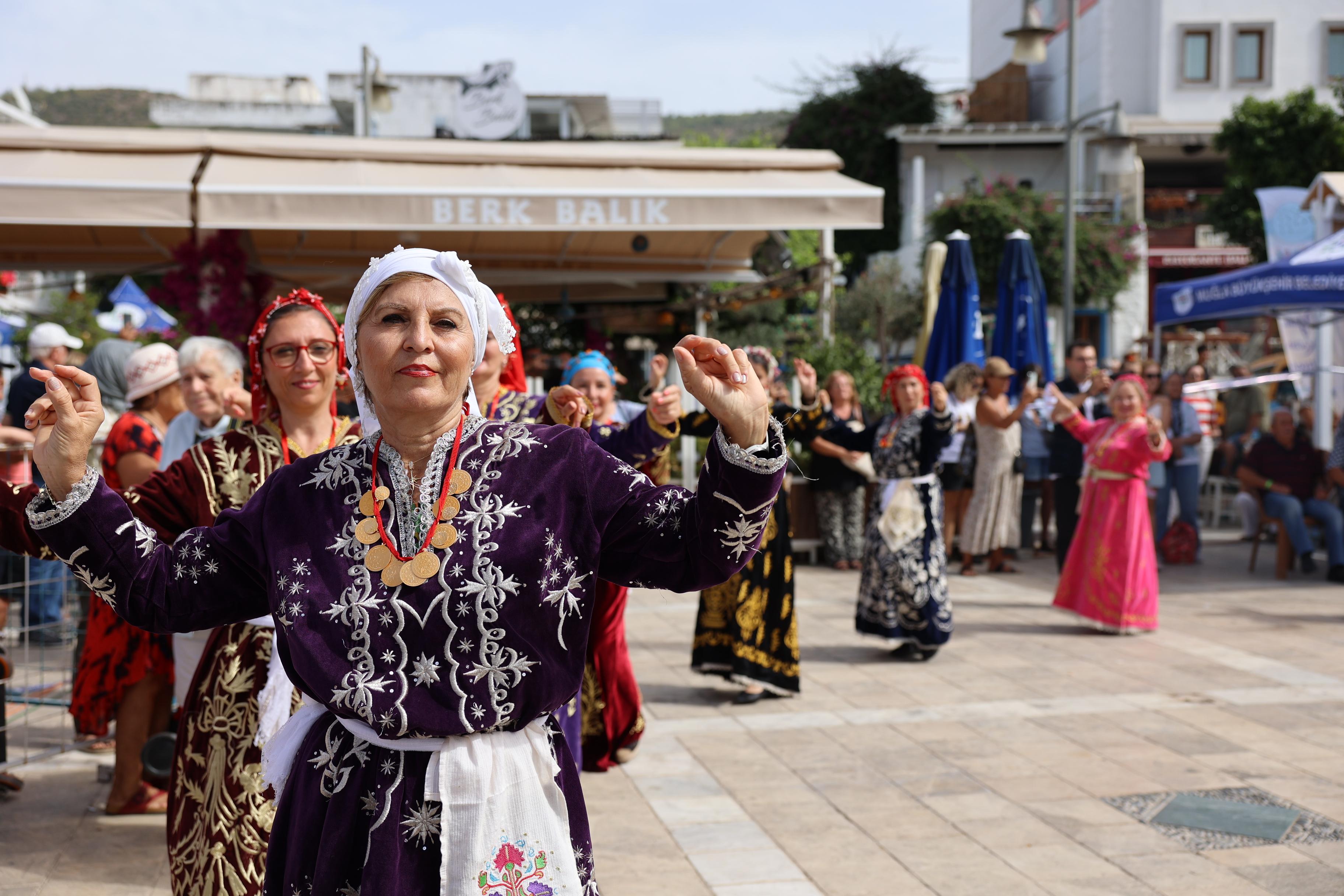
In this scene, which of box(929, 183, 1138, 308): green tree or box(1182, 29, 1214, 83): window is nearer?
box(929, 183, 1138, 308): green tree

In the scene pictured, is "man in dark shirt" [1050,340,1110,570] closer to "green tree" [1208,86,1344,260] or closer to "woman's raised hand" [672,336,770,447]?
"woman's raised hand" [672,336,770,447]

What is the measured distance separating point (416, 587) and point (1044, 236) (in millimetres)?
31889

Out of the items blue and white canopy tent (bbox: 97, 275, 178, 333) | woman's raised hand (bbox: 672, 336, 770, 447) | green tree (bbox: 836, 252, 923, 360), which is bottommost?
woman's raised hand (bbox: 672, 336, 770, 447)

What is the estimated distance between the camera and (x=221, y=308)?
7629mm

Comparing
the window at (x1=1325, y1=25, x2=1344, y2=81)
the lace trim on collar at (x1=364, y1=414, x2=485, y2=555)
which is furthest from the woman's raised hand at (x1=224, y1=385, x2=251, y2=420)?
the window at (x1=1325, y1=25, x2=1344, y2=81)

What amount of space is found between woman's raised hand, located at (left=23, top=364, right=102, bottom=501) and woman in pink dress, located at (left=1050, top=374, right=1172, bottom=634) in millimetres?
7918

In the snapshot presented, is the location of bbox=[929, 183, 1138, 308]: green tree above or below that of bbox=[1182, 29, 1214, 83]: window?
below

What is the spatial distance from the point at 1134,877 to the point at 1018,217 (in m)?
28.5

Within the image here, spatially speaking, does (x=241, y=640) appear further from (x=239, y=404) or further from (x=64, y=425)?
(x=64, y=425)

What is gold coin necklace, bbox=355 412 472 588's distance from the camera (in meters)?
2.04

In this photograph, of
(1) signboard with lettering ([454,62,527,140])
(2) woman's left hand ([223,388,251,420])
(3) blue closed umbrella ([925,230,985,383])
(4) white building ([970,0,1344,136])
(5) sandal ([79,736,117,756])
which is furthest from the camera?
(1) signboard with lettering ([454,62,527,140])

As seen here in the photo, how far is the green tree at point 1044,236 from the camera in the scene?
30.7m

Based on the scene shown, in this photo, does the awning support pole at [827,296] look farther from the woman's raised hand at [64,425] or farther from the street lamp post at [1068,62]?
the woman's raised hand at [64,425]

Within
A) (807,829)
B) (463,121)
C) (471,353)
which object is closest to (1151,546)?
(807,829)
